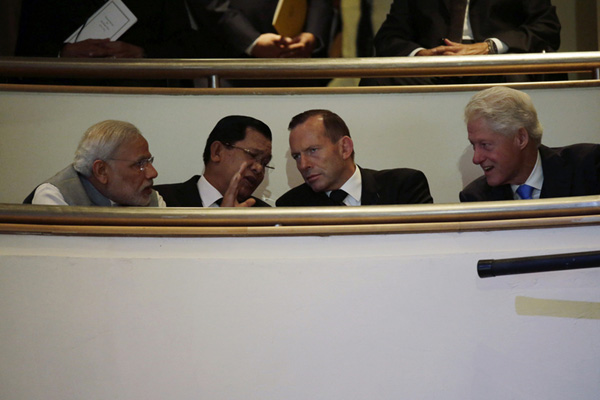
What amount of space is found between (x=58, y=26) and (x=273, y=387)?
2014mm

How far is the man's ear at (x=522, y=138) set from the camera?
2672 millimetres

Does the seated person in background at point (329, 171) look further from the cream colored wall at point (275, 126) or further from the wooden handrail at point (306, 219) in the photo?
the wooden handrail at point (306, 219)

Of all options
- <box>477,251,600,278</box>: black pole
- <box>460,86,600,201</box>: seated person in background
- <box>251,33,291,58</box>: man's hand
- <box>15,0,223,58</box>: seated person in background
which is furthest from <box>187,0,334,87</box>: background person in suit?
<box>477,251,600,278</box>: black pole

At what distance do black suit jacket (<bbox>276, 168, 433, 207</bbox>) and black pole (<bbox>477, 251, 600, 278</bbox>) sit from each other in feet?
3.72

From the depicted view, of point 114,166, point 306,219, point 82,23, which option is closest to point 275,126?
point 114,166

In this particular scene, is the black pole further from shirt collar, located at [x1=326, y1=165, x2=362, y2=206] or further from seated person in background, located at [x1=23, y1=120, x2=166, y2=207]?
seated person in background, located at [x1=23, y1=120, x2=166, y2=207]

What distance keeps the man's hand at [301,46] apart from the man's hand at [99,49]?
65cm

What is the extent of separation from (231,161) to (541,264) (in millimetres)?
1580

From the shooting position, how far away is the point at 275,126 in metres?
3.04

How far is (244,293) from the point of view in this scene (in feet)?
5.81

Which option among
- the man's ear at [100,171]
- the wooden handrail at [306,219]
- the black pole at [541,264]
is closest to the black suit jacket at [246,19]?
the man's ear at [100,171]

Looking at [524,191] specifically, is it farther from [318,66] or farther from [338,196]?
[318,66]

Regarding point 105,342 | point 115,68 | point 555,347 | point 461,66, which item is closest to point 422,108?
point 461,66

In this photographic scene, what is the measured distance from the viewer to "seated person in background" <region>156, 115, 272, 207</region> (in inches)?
112
